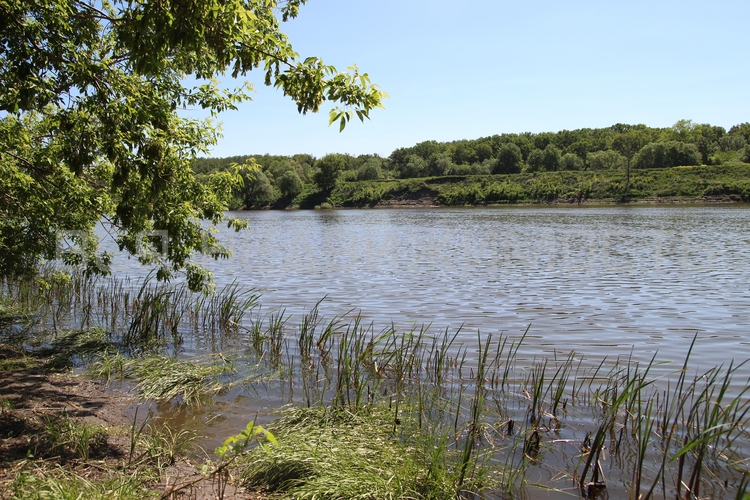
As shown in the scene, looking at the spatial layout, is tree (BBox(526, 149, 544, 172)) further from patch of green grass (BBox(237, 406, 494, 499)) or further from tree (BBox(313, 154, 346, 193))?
patch of green grass (BBox(237, 406, 494, 499))

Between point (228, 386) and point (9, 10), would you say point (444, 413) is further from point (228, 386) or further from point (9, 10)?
point (9, 10)

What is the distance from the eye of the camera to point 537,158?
14750cm

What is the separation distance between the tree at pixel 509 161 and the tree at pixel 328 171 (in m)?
42.1

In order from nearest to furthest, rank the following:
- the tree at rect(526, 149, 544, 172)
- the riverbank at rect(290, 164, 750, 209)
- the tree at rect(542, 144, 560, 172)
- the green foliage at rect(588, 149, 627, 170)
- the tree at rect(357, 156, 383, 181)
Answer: the riverbank at rect(290, 164, 750, 209) → the green foliage at rect(588, 149, 627, 170) → the tree at rect(542, 144, 560, 172) → the tree at rect(526, 149, 544, 172) → the tree at rect(357, 156, 383, 181)

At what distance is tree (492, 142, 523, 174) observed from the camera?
474 ft

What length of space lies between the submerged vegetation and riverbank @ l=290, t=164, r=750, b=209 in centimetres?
8782

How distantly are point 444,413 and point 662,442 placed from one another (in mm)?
2345

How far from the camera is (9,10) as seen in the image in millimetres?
5316

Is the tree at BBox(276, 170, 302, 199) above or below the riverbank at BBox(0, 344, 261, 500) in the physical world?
above

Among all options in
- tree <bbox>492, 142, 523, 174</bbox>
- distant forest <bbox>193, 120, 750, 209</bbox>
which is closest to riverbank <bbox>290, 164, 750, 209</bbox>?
Result: distant forest <bbox>193, 120, 750, 209</bbox>

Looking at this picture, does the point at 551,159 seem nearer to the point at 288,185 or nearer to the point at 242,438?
the point at 288,185

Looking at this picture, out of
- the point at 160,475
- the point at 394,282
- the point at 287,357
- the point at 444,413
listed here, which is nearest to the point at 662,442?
the point at 444,413

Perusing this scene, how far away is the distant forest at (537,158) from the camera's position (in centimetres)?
11525

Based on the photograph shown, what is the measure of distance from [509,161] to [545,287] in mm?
134038
